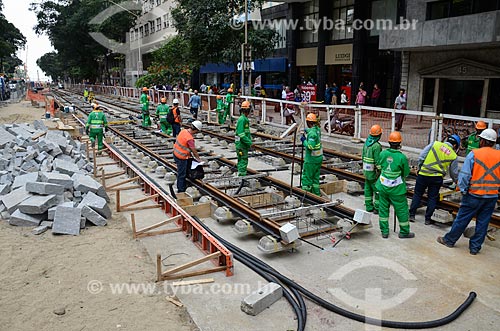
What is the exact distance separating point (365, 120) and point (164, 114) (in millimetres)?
7647

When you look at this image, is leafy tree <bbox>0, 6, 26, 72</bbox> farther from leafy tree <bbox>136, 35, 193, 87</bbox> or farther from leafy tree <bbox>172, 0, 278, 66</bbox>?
leafy tree <bbox>172, 0, 278, 66</bbox>

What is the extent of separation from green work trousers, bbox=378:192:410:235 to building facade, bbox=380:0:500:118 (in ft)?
40.5

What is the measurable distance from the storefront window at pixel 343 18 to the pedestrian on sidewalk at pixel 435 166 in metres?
21.8

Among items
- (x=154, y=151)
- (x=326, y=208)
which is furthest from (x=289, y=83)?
(x=326, y=208)

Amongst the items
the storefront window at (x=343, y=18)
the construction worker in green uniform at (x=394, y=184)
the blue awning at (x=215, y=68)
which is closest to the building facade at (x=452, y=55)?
the storefront window at (x=343, y=18)

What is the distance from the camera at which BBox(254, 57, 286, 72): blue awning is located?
111ft

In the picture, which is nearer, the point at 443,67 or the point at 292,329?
the point at 292,329

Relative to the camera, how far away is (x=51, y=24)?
6925 cm

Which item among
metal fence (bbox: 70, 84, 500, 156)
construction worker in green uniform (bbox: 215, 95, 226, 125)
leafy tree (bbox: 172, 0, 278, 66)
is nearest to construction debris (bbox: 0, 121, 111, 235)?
metal fence (bbox: 70, 84, 500, 156)

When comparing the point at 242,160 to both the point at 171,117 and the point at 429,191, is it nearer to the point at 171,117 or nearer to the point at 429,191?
the point at 429,191

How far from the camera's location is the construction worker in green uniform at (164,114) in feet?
56.0

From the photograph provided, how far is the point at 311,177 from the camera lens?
29.1 ft

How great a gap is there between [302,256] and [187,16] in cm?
2533

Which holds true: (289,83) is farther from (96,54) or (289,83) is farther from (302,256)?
(96,54)
